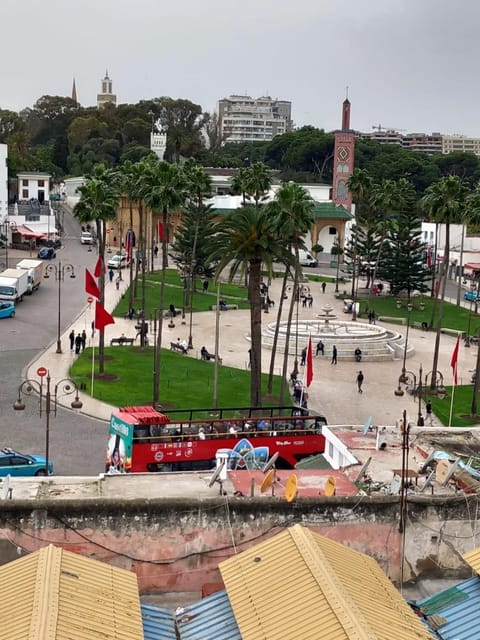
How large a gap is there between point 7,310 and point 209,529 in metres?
43.0

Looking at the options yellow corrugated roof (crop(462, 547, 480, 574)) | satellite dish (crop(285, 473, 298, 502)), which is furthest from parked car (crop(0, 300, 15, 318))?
yellow corrugated roof (crop(462, 547, 480, 574))

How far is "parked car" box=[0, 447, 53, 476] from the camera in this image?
2858 centimetres

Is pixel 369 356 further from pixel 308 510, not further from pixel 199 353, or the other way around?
pixel 308 510

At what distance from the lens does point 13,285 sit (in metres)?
61.5

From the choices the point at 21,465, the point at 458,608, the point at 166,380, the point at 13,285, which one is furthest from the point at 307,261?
the point at 458,608

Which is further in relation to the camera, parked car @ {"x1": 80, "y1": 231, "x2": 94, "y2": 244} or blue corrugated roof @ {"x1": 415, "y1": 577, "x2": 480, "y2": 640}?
parked car @ {"x1": 80, "y1": 231, "x2": 94, "y2": 244}

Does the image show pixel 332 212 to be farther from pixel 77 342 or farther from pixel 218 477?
pixel 218 477

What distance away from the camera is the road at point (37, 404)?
3222 cm

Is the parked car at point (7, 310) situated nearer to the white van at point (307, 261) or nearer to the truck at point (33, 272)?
the truck at point (33, 272)

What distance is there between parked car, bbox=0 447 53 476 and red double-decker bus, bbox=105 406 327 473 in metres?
2.56

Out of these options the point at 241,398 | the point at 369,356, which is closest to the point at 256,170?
the point at 369,356

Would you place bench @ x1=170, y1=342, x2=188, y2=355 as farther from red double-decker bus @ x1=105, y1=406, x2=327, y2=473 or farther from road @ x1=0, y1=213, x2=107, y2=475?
red double-decker bus @ x1=105, y1=406, x2=327, y2=473

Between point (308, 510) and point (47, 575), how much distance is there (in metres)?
5.52

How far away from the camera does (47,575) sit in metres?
14.5
